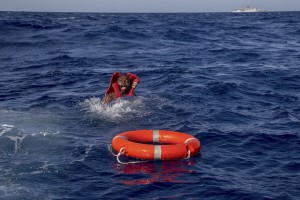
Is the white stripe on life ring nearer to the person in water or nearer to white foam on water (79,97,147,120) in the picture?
white foam on water (79,97,147,120)

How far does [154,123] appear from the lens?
34.3 ft

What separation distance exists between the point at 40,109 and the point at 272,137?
6536 millimetres

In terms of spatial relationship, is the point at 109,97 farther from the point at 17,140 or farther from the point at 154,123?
the point at 17,140

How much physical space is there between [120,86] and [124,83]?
0.59 ft

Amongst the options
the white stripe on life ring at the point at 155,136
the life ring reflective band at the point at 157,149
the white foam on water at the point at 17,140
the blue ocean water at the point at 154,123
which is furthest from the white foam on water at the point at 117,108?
the white foam on water at the point at 17,140

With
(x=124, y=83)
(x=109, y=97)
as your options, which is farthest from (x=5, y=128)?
(x=124, y=83)

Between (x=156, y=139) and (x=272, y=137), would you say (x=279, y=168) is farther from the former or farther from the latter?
(x=156, y=139)

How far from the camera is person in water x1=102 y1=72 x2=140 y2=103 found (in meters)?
11.9

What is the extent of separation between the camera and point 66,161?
25.7ft

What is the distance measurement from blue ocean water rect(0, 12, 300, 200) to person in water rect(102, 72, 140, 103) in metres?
0.36

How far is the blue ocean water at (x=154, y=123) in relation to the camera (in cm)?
688

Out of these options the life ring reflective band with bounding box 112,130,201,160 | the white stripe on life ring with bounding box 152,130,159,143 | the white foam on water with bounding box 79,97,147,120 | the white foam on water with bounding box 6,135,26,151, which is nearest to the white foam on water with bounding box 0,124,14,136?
the white foam on water with bounding box 6,135,26,151

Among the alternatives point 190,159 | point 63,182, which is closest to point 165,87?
point 190,159

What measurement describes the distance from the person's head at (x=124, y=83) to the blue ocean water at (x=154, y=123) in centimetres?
43
